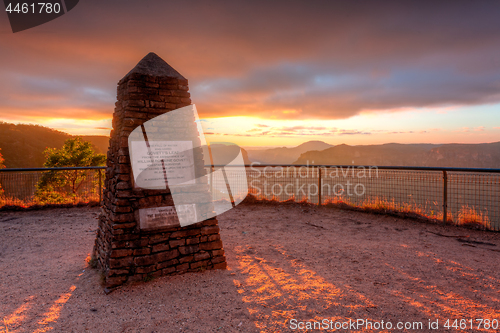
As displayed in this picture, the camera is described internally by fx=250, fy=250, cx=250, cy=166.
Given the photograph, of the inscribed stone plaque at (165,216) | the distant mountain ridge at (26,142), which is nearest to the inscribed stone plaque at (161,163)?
the inscribed stone plaque at (165,216)

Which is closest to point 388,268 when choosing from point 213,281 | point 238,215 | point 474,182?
point 213,281

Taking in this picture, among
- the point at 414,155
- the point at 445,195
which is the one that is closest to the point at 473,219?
the point at 445,195

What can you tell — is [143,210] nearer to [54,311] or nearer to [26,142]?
[54,311]

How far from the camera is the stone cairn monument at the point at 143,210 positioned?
352cm

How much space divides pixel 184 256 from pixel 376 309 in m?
2.71

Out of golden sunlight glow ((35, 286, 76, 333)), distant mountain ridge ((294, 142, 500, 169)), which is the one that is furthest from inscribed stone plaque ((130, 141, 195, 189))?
distant mountain ridge ((294, 142, 500, 169))

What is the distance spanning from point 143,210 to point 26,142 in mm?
80069

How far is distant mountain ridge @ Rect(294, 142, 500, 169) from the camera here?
67.0 meters

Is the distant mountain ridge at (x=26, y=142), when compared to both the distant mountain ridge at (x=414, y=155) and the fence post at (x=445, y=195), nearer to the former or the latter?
the fence post at (x=445, y=195)

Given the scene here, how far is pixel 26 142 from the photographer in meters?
62.2

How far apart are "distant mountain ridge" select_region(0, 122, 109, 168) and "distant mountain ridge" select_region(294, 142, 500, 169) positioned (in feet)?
207

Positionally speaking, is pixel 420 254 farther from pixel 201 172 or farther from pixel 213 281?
pixel 201 172

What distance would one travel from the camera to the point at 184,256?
3.88 m

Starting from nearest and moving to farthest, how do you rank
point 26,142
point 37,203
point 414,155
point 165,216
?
point 165,216
point 37,203
point 26,142
point 414,155
